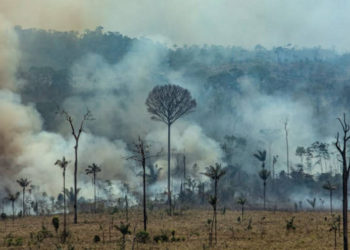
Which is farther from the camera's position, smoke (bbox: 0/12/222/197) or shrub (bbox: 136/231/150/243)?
smoke (bbox: 0/12/222/197)

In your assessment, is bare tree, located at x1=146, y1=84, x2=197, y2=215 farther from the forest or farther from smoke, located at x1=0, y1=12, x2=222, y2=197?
smoke, located at x1=0, y1=12, x2=222, y2=197

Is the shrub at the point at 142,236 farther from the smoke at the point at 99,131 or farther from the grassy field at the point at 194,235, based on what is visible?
the smoke at the point at 99,131

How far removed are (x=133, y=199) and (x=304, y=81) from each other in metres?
91.6

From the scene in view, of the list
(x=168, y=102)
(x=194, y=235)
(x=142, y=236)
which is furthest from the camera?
(x=168, y=102)

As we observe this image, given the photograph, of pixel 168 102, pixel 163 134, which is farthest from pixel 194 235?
pixel 163 134

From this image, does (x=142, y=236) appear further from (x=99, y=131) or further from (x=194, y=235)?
(x=99, y=131)

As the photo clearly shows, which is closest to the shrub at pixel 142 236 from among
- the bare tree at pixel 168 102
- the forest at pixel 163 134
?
the forest at pixel 163 134

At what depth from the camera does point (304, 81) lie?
154875mm

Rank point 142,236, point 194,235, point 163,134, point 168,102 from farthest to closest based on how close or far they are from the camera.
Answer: point 163,134
point 168,102
point 194,235
point 142,236

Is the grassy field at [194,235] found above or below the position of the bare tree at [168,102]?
below

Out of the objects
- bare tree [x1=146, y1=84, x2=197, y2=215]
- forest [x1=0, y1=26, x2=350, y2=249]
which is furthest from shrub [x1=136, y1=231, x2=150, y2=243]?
bare tree [x1=146, y1=84, x2=197, y2=215]

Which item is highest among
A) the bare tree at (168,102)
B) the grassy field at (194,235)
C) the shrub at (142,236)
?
the bare tree at (168,102)

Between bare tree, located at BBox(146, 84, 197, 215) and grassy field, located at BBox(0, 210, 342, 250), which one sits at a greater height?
bare tree, located at BBox(146, 84, 197, 215)

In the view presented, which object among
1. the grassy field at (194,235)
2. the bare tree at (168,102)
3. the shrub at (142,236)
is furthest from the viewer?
the bare tree at (168,102)
